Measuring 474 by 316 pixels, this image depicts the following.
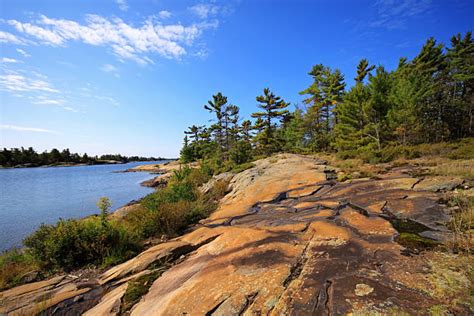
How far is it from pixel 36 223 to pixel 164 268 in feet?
42.7

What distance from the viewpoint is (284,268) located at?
2.95 meters

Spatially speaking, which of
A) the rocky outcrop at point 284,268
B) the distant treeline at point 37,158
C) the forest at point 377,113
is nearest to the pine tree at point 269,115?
the forest at point 377,113

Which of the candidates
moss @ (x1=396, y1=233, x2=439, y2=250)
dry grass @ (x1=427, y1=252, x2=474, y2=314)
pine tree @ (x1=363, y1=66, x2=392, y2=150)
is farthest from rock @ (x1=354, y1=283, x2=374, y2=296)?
pine tree @ (x1=363, y1=66, x2=392, y2=150)

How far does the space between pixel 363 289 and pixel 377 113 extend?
81.4ft

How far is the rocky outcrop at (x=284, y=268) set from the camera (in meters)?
2.29

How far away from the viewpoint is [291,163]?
12.2 metres

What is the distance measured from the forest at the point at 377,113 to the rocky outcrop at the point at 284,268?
32.4 ft

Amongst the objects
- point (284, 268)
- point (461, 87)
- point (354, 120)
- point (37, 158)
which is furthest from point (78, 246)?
point (37, 158)

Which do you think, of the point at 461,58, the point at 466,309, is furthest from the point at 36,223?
the point at 461,58

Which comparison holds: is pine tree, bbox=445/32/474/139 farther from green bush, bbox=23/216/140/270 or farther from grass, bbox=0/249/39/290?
grass, bbox=0/249/39/290

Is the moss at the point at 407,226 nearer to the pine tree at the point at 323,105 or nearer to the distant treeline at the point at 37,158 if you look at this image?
the pine tree at the point at 323,105

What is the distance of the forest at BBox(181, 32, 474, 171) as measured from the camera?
65.3 feet

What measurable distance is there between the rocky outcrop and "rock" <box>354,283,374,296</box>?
10mm

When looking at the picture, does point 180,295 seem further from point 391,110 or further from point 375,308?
point 391,110
